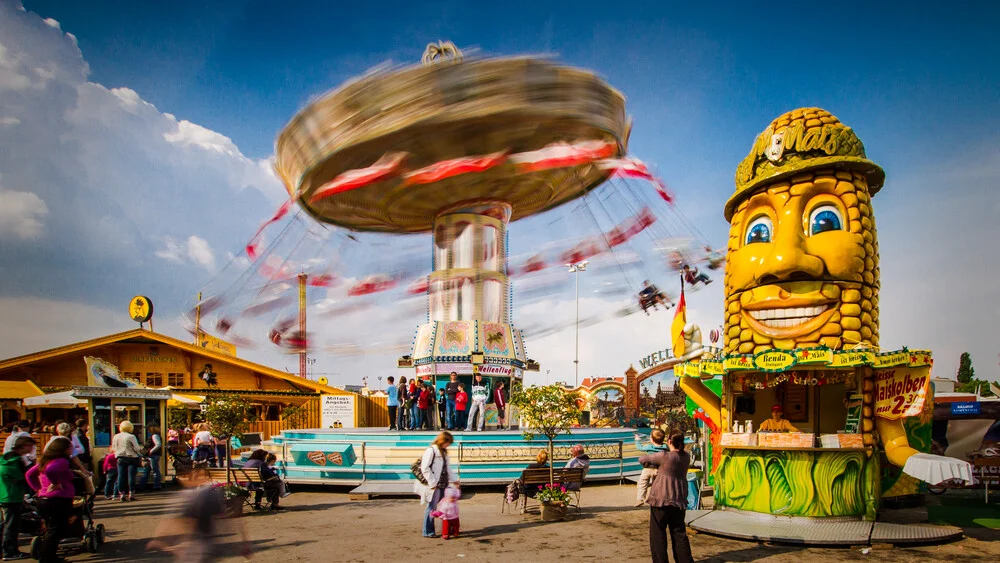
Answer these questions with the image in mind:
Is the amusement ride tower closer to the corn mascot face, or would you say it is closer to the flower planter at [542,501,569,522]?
the corn mascot face

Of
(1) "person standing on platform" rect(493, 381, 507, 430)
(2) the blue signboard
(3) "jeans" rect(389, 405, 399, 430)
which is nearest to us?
(2) the blue signboard

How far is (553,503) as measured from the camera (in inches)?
460

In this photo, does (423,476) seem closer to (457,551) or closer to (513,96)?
(457,551)

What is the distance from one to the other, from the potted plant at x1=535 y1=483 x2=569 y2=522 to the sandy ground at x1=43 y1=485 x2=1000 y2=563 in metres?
0.24

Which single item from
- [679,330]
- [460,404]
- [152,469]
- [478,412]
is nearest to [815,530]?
[679,330]

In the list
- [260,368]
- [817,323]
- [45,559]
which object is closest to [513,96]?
[817,323]

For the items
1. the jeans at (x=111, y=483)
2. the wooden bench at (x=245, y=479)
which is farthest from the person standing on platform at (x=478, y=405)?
the jeans at (x=111, y=483)

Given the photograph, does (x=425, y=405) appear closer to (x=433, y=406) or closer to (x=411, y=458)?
(x=433, y=406)

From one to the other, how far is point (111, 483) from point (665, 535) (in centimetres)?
1218

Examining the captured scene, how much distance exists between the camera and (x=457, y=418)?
2097 centimetres

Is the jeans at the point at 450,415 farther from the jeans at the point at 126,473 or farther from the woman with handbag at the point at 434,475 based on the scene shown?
the woman with handbag at the point at 434,475

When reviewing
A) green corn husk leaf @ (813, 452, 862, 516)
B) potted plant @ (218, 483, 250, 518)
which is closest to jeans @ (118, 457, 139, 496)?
potted plant @ (218, 483, 250, 518)

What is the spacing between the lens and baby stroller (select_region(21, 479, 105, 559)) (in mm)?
8484

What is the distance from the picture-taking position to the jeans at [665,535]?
7.57m
